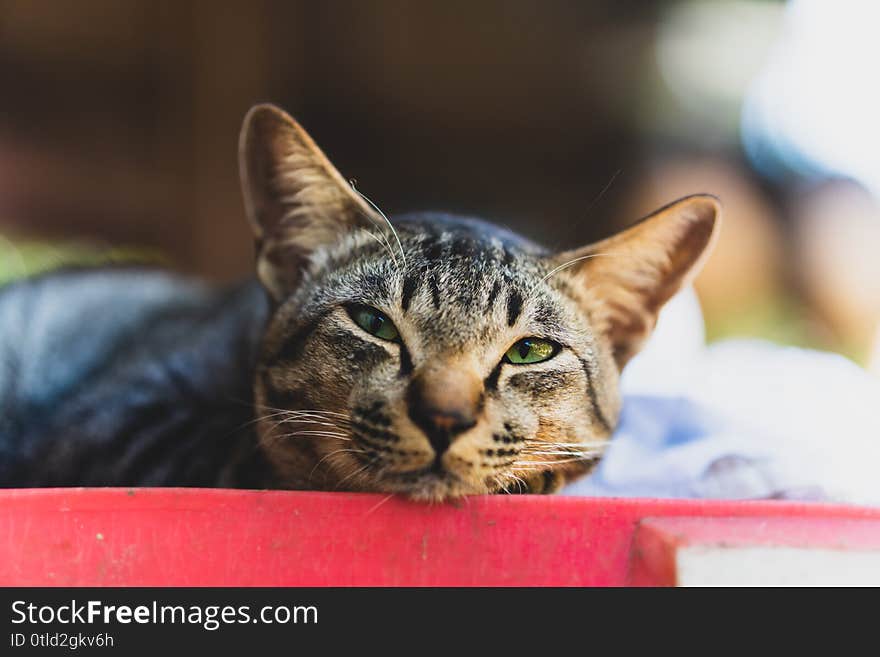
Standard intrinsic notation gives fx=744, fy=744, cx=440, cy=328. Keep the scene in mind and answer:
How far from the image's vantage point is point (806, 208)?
212 inches

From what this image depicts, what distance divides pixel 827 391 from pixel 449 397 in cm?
131

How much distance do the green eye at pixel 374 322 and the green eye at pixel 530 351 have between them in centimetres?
19

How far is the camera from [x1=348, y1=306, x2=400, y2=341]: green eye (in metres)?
1.19

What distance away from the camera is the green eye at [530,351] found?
119cm

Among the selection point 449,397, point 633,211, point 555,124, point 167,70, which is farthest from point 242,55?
point 449,397

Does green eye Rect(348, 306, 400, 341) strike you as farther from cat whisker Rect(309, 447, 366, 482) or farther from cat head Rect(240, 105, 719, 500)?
cat whisker Rect(309, 447, 366, 482)

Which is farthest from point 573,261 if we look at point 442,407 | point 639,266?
point 442,407

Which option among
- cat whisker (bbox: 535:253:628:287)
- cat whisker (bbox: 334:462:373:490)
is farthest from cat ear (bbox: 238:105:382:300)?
cat whisker (bbox: 334:462:373:490)

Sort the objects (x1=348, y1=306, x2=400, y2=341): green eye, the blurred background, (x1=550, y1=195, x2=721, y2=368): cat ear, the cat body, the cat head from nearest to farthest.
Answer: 1. the cat head
2. (x1=348, y1=306, x2=400, y2=341): green eye
3. (x1=550, y1=195, x2=721, y2=368): cat ear
4. the cat body
5. the blurred background

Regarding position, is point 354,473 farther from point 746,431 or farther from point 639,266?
point 746,431

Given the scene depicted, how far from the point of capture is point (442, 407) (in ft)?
3.26

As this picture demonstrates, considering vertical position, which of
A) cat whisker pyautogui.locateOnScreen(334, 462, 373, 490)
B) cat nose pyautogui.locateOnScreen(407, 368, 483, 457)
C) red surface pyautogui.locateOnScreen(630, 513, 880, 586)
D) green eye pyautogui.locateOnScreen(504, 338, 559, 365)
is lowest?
red surface pyautogui.locateOnScreen(630, 513, 880, 586)

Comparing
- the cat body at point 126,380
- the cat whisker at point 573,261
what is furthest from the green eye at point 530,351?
the cat body at point 126,380
